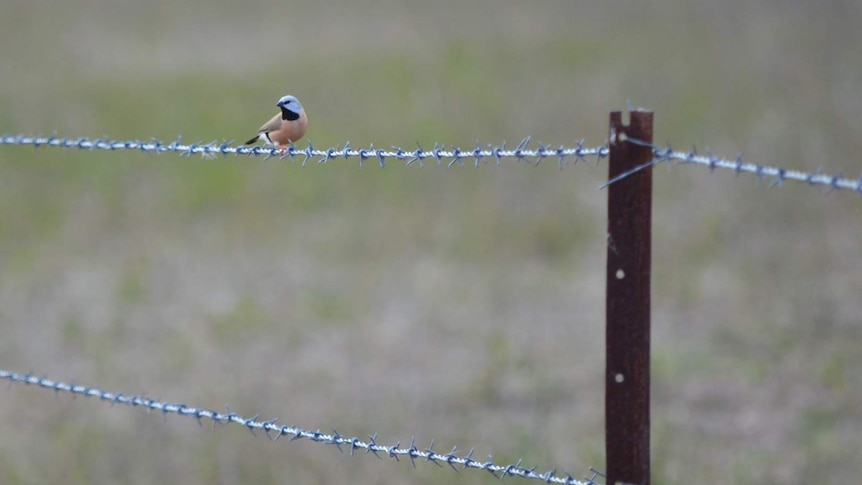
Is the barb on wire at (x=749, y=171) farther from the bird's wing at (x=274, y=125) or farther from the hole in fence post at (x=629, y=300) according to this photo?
the bird's wing at (x=274, y=125)

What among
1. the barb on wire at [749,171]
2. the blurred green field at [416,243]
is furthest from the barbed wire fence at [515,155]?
the blurred green field at [416,243]

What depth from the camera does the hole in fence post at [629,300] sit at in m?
2.26

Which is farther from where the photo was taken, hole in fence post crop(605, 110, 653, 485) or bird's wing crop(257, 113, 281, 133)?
bird's wing crop(257, 113, 281, 133)

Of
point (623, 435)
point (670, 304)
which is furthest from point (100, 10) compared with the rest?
point (623, 435)

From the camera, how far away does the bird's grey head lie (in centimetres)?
261

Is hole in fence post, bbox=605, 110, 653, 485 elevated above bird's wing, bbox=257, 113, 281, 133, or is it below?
below

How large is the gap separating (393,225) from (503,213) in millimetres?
1214

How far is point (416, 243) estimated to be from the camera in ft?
34.3

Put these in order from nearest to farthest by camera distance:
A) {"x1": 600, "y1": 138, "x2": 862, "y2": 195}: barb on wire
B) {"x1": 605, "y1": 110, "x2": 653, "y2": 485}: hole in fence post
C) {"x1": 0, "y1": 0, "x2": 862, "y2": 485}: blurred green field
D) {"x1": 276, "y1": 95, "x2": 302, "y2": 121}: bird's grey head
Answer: {"x1": 600, "y1": 138, "x2": 862, "y2": 195}: barb on wire
{"x1": 605, "y1": 110, "x2": 653, "y2": 485}: hole in fence post
{"x1": 276, "y1": 95, "x2": 302, "y2": 121}: bird's grey head
{"x1": 0, "y1": 0, "x2": 862, "y2": 485}: blurred green field

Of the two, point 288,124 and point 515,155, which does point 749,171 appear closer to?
point 515,155

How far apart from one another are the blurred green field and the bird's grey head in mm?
3392

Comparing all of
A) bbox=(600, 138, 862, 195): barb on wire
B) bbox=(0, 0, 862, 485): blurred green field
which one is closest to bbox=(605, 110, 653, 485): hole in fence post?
bbox=(600, 138, 862, 195): barb on wire

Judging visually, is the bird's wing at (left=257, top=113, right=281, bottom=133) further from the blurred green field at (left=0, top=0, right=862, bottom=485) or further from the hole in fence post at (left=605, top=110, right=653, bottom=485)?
the blurred green field at (left=0, top=0, right=862, bottom=485)

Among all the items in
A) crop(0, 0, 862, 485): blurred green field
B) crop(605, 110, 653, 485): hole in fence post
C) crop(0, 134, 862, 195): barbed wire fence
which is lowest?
crop(605, 110, 653, 485): hole in fence post
